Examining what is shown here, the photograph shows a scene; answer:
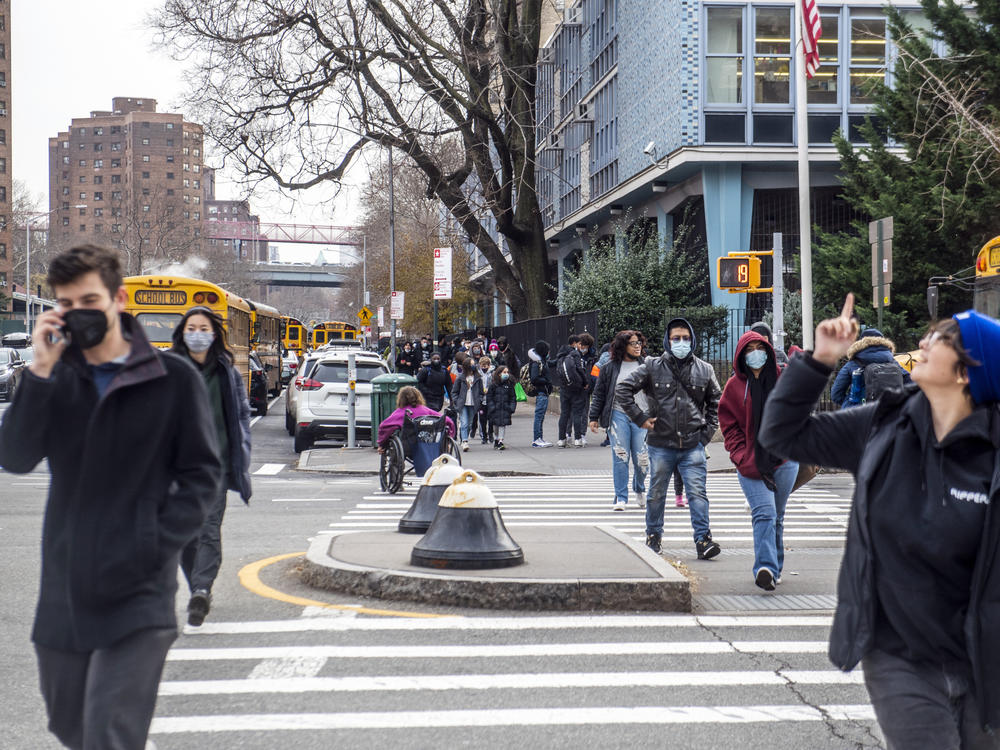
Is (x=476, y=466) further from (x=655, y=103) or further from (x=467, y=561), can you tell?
(x=655, y=103)

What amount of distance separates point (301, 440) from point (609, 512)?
32.3 feet

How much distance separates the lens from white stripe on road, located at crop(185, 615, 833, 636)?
7254 mm

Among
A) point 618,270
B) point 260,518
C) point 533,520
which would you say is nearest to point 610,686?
point 533,520

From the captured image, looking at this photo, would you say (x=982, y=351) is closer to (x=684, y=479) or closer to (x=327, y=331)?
(x=684, y=479)

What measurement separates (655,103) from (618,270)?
17.1ft

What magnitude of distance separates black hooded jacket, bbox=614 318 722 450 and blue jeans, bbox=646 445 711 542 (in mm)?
67

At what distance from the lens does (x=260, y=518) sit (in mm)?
12578

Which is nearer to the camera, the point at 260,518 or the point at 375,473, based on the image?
the point at 260,518

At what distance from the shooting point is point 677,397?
31.7 feet

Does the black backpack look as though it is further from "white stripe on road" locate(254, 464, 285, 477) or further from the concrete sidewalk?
"white stripe on road" locate(254, 464, 285, 477)

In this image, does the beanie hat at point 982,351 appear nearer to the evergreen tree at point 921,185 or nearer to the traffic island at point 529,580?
the traffic island at point 529,580

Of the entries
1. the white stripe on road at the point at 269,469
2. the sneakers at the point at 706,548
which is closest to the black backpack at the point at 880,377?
the sneakers at the point at 706,548

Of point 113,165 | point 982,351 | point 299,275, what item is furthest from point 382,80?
point 113,165

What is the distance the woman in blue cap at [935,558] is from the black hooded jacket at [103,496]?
1931mm
